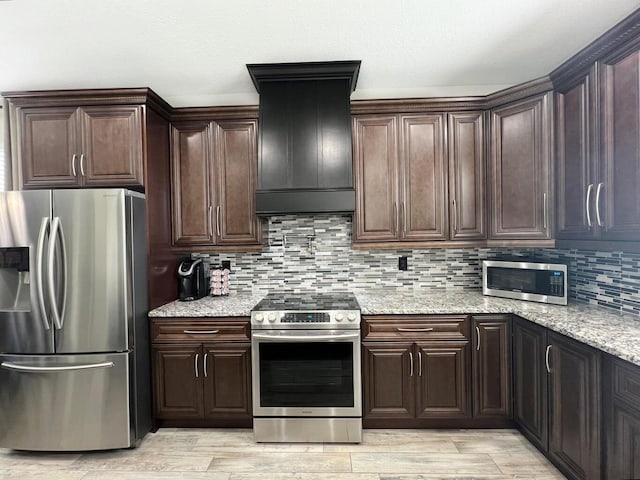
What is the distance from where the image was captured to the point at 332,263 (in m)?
3.10

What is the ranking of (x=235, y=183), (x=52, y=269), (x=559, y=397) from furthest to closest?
(x=235, y=183)
(x=52, y=269)
(x=559, y=397)

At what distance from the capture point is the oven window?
238 cm

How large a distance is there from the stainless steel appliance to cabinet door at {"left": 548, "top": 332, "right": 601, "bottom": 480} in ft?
3.77

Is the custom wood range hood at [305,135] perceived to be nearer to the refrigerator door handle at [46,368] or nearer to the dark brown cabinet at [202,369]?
the dark brown cabinet at [202,369]

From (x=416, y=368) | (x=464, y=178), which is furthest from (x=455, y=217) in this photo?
(x=416, y=368)

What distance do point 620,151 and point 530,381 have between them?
1.45m

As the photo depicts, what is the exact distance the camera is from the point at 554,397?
6.56 ft

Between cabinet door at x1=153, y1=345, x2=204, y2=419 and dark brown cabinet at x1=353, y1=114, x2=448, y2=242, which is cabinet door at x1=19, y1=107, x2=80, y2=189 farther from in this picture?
dark brown cabinet at x1=353, y1=114, x2=448, y2=242

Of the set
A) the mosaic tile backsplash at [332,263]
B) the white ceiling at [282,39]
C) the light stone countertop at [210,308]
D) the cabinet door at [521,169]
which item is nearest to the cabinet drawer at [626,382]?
the cabinet door at [521,169]

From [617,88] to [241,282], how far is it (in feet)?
9.49

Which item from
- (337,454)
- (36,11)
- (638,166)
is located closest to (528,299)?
(638,166)

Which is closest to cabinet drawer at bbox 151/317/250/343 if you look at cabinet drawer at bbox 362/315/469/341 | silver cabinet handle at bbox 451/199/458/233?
cabinet drawer at bbox 362/315/469/341

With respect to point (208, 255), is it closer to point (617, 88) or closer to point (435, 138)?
point (435, 138)

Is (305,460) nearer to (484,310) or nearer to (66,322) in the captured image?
(484,310)
